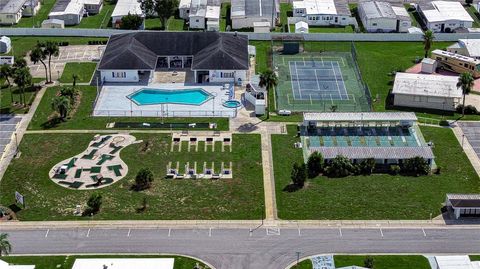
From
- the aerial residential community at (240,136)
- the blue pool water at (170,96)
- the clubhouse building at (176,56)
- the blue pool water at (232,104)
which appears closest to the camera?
the aerial residential community at (240,136)

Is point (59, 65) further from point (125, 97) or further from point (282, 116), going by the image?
point (282, 116)

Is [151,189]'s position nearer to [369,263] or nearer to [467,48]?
[369,263]

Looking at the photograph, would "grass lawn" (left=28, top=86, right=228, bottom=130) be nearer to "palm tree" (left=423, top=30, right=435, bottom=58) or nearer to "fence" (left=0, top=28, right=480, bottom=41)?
"fence" (left=0, top=28, right=480, bottom=41)

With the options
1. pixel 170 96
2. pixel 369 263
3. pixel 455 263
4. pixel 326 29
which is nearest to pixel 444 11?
pixel 326 29

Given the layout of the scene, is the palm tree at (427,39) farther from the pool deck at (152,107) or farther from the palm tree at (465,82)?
the pool deck at (152,107)

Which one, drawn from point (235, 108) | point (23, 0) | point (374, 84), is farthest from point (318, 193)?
point (23, 0)

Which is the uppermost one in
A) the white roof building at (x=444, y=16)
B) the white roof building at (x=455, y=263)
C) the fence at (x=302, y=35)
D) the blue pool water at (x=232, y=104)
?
the white roof building at (x=444, y=16)

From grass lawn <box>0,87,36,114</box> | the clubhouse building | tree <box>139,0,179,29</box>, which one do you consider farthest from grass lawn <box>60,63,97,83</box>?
tree <box>139,0,179,29</box>

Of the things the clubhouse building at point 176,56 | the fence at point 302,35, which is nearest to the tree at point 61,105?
the clubhouse building at point 176,56
